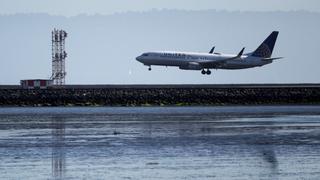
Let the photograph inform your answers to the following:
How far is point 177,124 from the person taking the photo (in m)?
56.1

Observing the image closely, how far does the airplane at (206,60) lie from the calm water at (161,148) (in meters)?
72.7

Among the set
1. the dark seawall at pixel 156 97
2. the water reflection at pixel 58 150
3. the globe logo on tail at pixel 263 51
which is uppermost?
the globe logo on tail at pixel 263 51

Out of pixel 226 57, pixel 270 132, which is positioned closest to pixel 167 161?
pixel 270 132

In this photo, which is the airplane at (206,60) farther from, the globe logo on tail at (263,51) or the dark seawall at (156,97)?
the dark seawall at (156,97)

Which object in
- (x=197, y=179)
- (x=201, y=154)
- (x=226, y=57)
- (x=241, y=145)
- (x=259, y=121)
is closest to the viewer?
(x=197, y=179)

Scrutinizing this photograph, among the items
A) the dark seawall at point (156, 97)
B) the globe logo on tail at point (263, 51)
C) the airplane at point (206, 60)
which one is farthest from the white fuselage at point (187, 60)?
the dark seawall at point (156, 97)

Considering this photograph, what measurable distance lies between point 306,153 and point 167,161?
19.6ft

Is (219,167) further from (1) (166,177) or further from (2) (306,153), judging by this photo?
(2) (306,153)

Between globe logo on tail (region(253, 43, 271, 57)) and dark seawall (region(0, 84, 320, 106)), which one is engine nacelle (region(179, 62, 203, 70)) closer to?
globe logo on tail (region(253, 43, 271, 57))

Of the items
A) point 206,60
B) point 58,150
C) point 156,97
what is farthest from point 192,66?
point 58,150

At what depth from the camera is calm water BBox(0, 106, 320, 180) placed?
3189cm

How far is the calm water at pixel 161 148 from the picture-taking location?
31891mm

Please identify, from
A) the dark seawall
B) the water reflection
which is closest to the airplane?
the dark seawall

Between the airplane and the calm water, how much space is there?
7272cm
